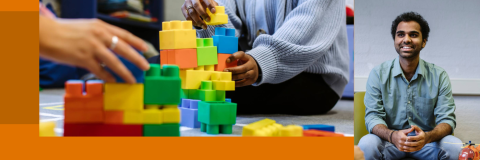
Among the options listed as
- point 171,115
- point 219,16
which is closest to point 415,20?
point 219,16

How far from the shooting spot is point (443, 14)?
939mm

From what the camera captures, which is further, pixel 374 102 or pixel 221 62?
pixel 374 102

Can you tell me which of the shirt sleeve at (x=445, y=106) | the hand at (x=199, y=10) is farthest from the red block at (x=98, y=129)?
the shirt sleeve at (x=445, y=106)

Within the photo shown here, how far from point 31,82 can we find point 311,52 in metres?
0.62

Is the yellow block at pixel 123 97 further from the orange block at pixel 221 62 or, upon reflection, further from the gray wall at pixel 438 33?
the gray wall at pixel 438 33

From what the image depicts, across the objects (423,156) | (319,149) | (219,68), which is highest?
→ (219,68)

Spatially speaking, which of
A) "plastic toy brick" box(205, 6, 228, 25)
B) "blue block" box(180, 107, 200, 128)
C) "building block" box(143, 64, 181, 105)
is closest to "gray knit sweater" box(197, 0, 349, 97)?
"plastic toy brick" box(205, 6, 228, 25)

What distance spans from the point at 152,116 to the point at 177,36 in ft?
0.85

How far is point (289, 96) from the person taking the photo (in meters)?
1.14

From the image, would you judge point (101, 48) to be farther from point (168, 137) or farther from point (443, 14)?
point (443, 14)

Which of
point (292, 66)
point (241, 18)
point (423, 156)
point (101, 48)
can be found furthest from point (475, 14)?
point (101, 48)

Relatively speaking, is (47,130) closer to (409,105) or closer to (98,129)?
(98,129)

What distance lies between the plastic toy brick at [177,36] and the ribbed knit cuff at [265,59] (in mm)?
178

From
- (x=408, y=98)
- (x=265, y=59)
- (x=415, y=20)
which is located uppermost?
(x=415, y=20)
